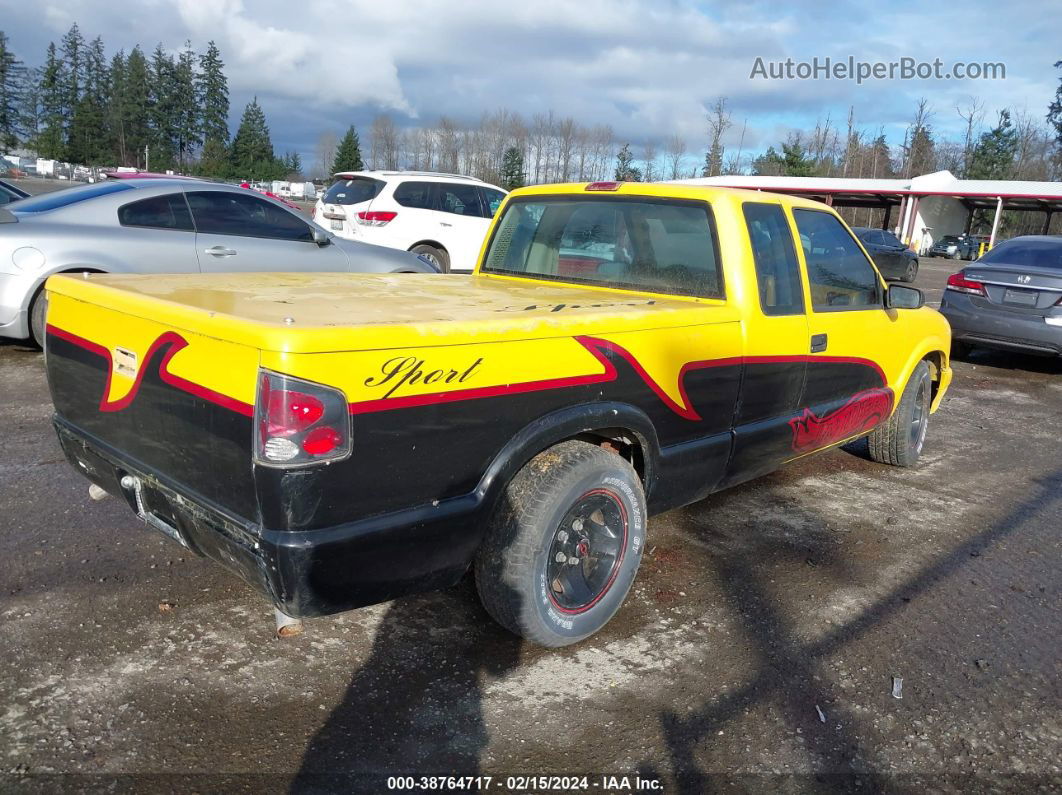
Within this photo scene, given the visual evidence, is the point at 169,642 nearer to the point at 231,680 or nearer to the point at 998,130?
the point at 231,680

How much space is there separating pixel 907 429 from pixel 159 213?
6187mm

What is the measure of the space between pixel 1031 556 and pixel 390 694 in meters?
3.44

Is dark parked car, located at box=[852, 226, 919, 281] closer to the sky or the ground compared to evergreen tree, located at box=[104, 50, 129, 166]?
closer to the ground

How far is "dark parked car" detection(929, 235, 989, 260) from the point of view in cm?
3981

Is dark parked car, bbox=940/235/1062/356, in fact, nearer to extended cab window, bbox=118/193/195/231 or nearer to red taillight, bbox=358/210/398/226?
red taillight, bbox=358/210/398/226

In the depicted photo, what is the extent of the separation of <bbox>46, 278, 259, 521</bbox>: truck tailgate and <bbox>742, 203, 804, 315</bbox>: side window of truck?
241 centimetres

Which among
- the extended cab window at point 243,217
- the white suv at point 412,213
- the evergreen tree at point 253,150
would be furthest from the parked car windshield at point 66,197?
the evergreen tree at point 253,150

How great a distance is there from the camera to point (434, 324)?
8.15 ft

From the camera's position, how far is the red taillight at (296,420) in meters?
2.21

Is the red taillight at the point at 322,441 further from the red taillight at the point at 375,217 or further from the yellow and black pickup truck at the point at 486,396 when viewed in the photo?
the red taillight at the point at 375,217

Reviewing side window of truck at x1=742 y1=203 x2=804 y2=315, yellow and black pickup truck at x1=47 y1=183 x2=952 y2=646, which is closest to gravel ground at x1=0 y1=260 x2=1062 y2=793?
yellow and black pickup truck at x1=47 y1=183 x2=952 y2=646

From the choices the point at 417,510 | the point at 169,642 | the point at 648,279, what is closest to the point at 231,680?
the point at 169,642

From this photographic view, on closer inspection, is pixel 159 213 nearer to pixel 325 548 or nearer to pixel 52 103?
pixel 325 548

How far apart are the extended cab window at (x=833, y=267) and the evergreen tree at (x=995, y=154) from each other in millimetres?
75436
